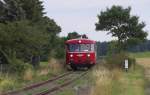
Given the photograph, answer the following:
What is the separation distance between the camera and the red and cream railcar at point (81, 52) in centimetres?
4744

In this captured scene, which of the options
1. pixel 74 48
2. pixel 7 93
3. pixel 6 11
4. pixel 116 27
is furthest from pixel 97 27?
pixel 7 93

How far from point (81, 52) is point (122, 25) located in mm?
15070

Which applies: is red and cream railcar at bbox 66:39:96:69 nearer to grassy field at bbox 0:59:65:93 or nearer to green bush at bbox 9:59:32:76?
grassy field at bbox 0:59:65:93

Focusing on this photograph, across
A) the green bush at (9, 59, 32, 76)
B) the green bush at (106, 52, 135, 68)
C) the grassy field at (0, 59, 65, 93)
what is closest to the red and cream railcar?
the green bush at (106, 52, 135, 68)

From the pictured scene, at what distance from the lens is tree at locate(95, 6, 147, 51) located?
61.0 metres

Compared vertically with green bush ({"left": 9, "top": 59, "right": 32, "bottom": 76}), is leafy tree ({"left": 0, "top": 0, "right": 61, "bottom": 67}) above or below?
Result: above

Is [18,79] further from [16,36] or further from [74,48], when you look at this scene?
[74,48]

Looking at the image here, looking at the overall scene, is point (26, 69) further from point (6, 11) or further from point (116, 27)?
point (116, 27)

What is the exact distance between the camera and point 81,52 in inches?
1875

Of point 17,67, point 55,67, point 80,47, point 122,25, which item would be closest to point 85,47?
point 80,47

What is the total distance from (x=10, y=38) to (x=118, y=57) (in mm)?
11319

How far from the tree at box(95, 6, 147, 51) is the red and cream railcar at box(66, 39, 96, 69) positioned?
13191 millimetres

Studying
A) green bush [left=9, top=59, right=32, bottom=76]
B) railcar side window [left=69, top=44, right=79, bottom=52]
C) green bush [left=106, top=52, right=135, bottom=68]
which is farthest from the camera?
railcar side window [left=69, top=44, right=79, bottom=52]

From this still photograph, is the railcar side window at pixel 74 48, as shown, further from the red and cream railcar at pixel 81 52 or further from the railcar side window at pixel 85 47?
the railcar side window at pixel 85 47
